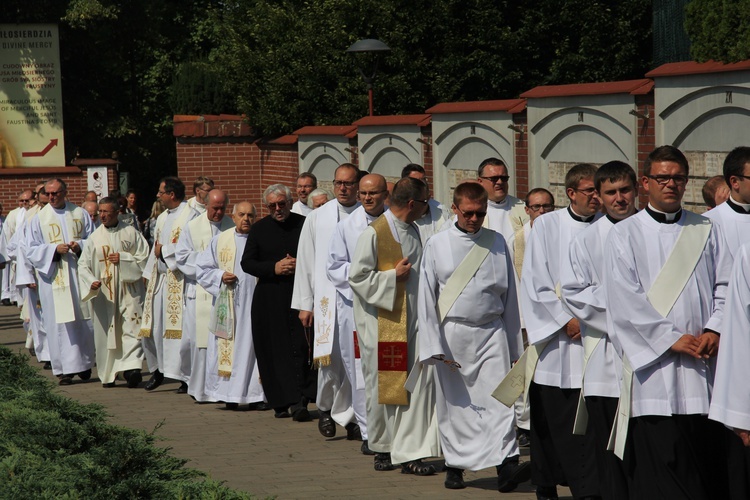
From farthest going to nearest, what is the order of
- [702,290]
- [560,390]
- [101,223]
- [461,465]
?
[101,223] → [461,465] → [560,390] → [702,290]

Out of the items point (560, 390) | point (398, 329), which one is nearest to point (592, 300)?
point (560, 390)

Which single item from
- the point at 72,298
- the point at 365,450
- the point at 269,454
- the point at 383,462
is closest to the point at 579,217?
the point at 383,462

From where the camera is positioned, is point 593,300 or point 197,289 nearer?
point 593,300

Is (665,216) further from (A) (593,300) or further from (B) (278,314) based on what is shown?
(B) (278,314)

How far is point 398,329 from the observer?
8539 millimetres

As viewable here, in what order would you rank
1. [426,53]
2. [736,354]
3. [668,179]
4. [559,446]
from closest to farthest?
[736,354] < [668,179] < [559,446] < [426,53]

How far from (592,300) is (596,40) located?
58.4 ft

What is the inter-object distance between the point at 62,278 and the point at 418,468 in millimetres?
7105

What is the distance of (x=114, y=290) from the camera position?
541 inches

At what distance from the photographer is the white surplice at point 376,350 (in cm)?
830

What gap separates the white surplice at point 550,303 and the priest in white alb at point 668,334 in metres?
1.29

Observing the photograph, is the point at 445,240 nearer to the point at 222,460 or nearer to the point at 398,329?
the point at 398,329

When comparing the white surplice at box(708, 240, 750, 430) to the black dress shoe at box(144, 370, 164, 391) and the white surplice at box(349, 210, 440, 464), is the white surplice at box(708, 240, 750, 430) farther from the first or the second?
the black dress shoe at box(144, 370, 164, 391)

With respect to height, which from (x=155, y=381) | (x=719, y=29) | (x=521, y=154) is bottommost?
(x=155, y=381)
